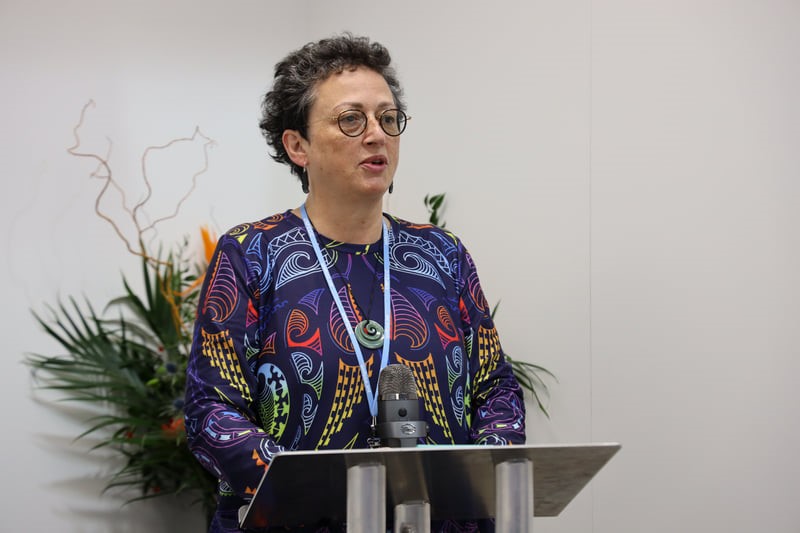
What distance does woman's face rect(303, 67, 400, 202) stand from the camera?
2057 mm

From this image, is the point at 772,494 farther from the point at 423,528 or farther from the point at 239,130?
the point at 239,130

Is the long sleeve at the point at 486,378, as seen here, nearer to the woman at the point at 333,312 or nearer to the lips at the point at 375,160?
the woman at the point at 333,312

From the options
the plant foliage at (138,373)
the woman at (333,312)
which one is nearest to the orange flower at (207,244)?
the plant foliage at (138,373)

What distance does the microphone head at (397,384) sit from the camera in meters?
1.65

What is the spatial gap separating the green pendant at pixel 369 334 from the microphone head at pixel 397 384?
298mm

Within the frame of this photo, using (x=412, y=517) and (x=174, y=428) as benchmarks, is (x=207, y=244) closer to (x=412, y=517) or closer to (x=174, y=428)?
(x=174, y=428)

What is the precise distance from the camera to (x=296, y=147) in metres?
2.23

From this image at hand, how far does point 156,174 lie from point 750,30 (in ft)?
7.97

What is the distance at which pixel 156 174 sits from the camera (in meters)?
4.04

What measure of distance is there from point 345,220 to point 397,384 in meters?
0.58

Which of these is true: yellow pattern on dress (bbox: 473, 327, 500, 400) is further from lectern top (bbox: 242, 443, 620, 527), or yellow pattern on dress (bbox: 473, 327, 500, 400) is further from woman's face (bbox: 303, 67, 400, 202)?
lectern top (bbox: 242, 443, 620, 527)

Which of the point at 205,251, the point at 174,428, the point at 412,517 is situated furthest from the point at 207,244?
the point at 412,517

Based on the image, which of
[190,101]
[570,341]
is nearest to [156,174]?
[190,101]

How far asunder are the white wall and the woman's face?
4.17 ft
